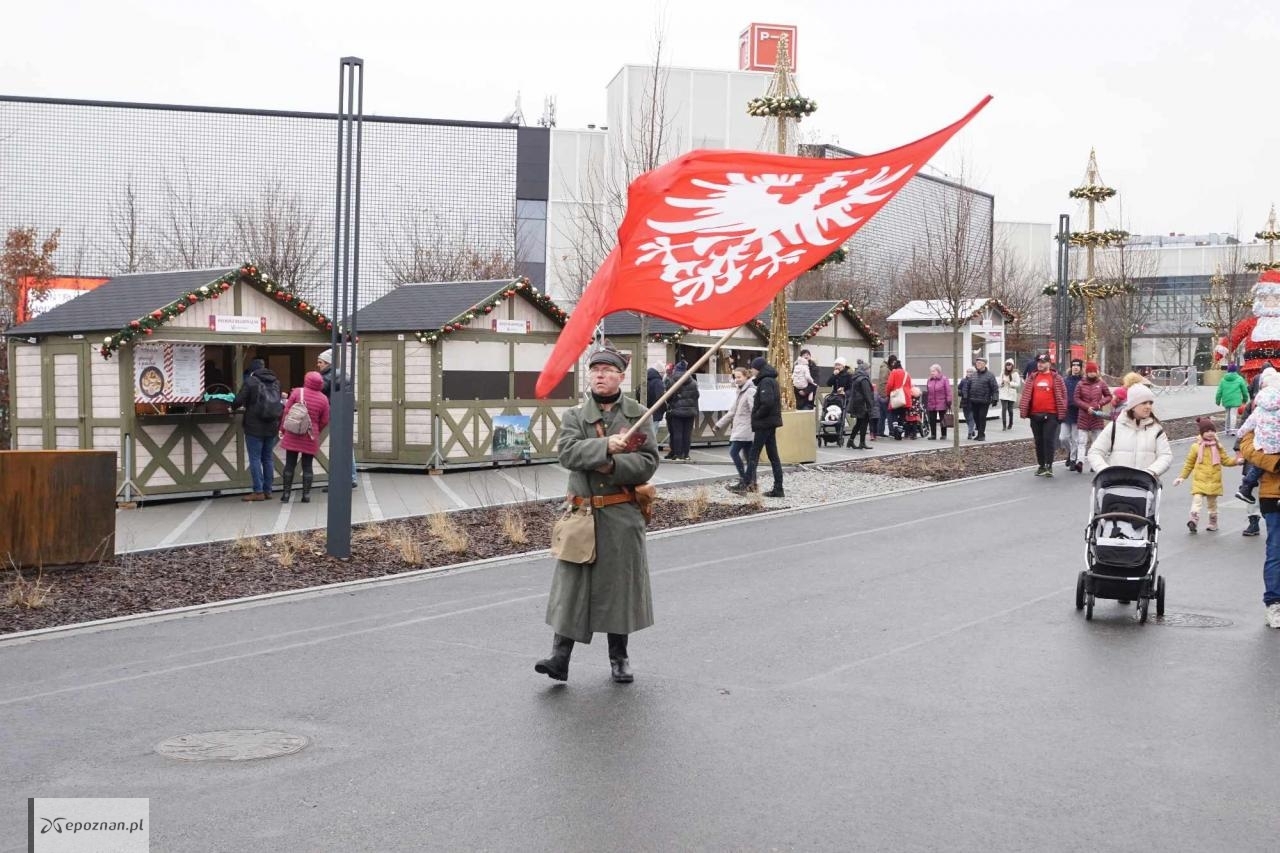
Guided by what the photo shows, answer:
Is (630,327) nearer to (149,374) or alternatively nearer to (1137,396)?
(149,374)

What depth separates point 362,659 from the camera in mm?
9031

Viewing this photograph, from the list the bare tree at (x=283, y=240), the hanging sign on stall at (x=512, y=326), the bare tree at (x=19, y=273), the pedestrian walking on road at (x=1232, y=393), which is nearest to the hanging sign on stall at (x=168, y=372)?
the hanging sign on stall at (x=512, y=326)

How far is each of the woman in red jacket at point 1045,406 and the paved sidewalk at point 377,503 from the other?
15.1 feet

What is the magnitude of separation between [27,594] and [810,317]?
2433 centimetres

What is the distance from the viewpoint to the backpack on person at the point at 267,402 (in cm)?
1856

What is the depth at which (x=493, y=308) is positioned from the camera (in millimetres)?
23953

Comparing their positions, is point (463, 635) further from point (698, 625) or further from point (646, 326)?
point (646, 326)

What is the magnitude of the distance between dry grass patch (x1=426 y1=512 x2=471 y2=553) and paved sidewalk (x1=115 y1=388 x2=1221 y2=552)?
149 centimetres

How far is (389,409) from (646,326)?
535 cm

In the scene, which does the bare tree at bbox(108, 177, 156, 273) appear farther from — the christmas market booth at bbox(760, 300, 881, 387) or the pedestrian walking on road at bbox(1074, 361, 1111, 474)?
the pedestrian walking on road at bbox(1074, 361, 1111, 474)

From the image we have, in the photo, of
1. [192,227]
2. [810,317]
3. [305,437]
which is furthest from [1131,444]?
[192,227]

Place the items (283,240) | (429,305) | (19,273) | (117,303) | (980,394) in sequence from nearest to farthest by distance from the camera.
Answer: (117,303) < (429,305) < (19,273) < (980,394) < (283,240)

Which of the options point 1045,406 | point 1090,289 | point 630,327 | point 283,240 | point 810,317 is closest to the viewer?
point 1045,406

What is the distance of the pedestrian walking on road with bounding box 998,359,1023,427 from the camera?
3644 cm
